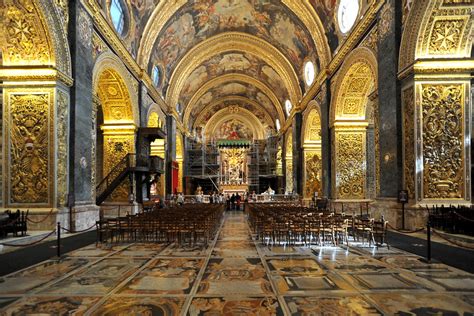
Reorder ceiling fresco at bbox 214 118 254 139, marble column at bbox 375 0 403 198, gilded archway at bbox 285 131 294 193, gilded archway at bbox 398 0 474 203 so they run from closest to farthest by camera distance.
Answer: gilded archway at bbox 398 0 474 203
marble column at bbox 375 0 403 198
gilded archway at bbox 285 131 294 193
ceiling fresco at bbox 214 118 254 139

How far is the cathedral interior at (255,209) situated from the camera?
5281 mm

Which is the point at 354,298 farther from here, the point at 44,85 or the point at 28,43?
the point at 28,43

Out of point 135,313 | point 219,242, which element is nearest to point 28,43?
point 219,242

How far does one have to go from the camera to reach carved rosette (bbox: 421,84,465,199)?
1092 centimetres

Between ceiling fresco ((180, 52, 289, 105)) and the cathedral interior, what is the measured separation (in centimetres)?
421

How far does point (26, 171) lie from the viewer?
11109 millimetres

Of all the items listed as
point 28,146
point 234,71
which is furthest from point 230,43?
point 28,146

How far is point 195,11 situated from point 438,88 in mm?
16360

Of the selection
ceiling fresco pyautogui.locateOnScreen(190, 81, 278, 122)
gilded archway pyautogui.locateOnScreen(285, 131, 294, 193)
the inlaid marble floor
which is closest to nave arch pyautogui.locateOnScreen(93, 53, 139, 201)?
the inlaid marble floor

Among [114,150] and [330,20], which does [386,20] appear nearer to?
[330,20]

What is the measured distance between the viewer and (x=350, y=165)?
1873cm

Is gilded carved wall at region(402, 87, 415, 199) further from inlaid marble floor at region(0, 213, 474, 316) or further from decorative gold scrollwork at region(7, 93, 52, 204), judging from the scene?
decorative gold scrollwork at region(7, 93, 52, 204)

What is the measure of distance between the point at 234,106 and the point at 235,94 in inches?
98.8

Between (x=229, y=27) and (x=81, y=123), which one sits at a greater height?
(x=229, y=27)
